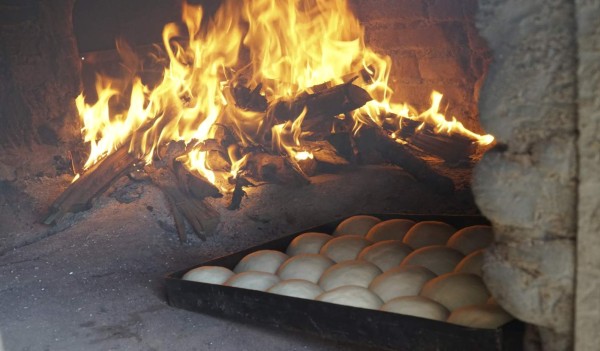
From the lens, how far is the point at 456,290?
2.93m

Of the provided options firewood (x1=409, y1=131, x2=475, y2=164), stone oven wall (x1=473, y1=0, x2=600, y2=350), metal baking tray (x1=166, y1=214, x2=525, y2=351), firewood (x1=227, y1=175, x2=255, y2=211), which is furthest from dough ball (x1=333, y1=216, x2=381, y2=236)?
stone oven wall (x1=473, y1=0, x2=600, y2=350)

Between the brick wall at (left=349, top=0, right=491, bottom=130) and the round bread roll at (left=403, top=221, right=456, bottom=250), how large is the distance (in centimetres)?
241

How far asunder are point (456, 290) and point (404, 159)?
248cm

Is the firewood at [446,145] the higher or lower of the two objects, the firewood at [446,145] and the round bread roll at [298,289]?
the higher

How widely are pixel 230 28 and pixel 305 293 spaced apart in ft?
11.9

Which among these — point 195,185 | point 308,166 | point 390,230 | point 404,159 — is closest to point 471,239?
point 390,230

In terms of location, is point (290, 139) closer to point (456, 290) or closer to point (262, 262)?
point (262, 262)

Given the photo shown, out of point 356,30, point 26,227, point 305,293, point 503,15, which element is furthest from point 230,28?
point 503,15

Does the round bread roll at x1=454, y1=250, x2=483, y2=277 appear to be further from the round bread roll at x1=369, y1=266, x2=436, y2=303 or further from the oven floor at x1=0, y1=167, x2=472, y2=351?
the oven floor at x1=0, y1=167, x2=472, y2=351

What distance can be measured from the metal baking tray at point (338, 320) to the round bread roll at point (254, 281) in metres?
0.12

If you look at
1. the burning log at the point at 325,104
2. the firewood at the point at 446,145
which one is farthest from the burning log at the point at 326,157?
the firewood at the point at 446,145

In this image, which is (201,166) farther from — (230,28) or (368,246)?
(368,246)

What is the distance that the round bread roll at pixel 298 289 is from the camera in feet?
10.5

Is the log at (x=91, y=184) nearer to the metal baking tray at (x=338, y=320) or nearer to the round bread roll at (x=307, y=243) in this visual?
the metal baking tray at (x=338, y=320)
